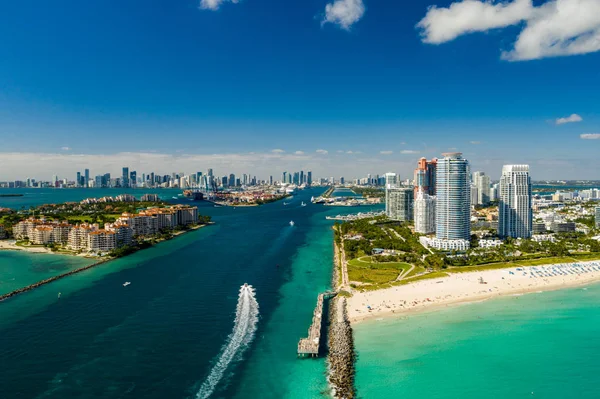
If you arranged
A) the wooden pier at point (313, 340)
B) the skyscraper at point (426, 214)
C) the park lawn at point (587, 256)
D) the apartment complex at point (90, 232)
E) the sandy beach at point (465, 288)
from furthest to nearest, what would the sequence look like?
the skyscraper at point (426, 214) < the apartment complex at point (90, 232) < the park lawn at point (587, 256) < the sandy beach at point (465, 288) < the wooden pier at point (313, 340)

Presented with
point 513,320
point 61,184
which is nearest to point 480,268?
point 513,320

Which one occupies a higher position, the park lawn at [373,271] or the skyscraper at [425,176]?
the skyscraper at [425,176]

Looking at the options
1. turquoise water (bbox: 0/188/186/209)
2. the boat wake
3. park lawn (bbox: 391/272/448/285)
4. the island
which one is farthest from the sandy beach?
turquoise water (bbox: 0/188/186/209)

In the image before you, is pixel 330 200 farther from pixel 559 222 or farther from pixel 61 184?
pixel 61 184

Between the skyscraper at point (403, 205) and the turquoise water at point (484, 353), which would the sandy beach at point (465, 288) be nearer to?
the turquoise water at point (484, 353)

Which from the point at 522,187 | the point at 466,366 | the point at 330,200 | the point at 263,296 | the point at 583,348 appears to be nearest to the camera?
the point at 466,366

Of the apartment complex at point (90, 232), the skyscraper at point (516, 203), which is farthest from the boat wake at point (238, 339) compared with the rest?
the skyscraper at point (516, 203)

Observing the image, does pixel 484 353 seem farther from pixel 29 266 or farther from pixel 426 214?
pixel 29 266

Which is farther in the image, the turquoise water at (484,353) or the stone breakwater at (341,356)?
the turquoise water at (484,353)
